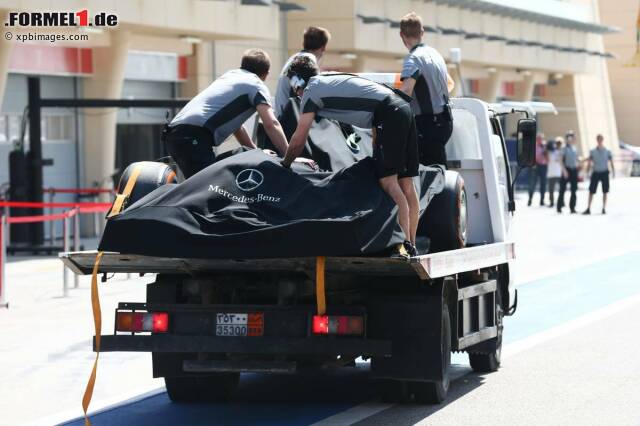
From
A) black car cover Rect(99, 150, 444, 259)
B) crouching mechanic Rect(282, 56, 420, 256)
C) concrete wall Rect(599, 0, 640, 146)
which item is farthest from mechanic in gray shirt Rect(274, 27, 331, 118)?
concrete wall Rect(599, 0, 640, 146)

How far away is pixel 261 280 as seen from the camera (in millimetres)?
9203

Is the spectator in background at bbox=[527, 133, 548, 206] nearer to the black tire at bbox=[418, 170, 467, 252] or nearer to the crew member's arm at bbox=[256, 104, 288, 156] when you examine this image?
the black tire at bbox=[418, 170, 467, 252]

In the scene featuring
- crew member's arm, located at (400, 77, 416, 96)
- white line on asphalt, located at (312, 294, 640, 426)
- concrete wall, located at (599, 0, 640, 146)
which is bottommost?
white line on asphalt, located at (312, 294, 640, 426)

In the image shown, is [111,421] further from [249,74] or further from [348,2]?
[348,2]

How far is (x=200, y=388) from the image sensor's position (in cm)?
991

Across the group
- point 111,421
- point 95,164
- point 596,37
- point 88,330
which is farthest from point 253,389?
point 596,37

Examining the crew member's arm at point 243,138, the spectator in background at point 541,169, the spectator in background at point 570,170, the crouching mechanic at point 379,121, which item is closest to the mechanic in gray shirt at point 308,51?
the crew member's arm at point 243,138

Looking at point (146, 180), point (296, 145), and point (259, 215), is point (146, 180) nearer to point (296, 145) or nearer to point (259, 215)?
point (296, 145)

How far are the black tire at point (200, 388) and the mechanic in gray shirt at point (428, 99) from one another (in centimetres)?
217

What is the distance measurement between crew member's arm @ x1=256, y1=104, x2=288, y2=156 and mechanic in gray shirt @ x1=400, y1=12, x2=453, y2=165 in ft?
4.56

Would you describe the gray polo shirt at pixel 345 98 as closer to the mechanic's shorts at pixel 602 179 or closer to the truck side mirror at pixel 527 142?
the truck side mirror at pixel 527 142

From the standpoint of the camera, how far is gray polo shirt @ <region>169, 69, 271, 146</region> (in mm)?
9602

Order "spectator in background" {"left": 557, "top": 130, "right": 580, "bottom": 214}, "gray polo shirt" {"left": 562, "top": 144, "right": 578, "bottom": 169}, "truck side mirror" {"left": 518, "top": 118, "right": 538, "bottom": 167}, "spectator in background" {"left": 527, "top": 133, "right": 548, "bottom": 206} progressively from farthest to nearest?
1. "spectator in background" {"left": 527, "top": 133, "right": 548, "bottom": 206}
2. "gray polo shirt" {"left": 562, "top": 144, "right": 578, "bottom": 169}
3. "spectator in background" {"left": 557, "top": 130, "right": 580, "bottom": 214}
4. "truck side mirror" {"left": 518, "top": 118, "right": 538, "bottom": 167}

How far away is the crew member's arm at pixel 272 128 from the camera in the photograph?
9.51 metres
